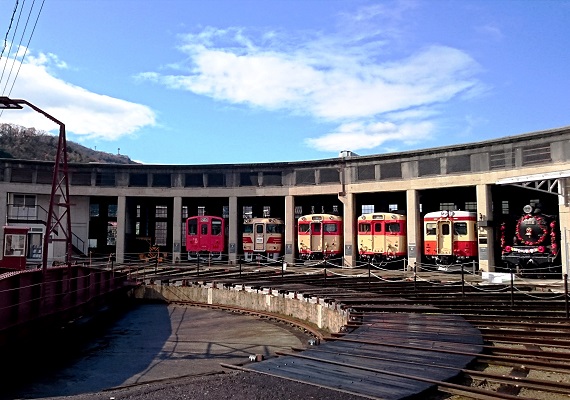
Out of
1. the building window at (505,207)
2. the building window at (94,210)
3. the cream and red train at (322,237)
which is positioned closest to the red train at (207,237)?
the cream and red train at (322,237)

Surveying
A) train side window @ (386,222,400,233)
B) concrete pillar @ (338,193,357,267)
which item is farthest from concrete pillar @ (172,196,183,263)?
train side window @ (386,222,400,233)

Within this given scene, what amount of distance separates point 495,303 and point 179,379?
37.2 ft

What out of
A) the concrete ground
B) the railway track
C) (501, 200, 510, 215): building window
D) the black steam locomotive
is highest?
(501, 200, 510, 215): building window

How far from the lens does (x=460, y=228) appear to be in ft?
90.8

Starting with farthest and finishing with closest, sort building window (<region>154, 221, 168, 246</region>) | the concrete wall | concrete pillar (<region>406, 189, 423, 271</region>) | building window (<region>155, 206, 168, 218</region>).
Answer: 1. building window (<region>155, 206, 168, 218</region>)
2. building window (<region>154, 221, 168, 246</region>)
3. concrete pillar (<region>406, 189, 423, 271</region>)
4. the concrete wall

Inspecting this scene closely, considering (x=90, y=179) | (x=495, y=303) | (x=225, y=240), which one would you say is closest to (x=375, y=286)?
(x=495, y=303)

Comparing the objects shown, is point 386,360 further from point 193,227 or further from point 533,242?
point 193,227

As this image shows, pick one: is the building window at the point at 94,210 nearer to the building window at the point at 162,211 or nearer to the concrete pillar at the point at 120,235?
the building window at the point at 162,211

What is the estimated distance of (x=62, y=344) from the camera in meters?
15.2

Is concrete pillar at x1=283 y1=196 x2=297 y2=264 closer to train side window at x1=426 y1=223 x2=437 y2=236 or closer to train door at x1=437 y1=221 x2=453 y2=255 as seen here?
train side window at x1=426 y1=223 x2=437 y2=236

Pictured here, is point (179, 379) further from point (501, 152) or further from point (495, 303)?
point (501, 152)

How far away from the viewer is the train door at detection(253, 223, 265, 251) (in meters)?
35.2

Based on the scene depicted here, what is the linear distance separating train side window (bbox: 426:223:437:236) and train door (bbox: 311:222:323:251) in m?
7.65

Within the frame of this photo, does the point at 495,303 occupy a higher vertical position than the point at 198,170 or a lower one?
lower
